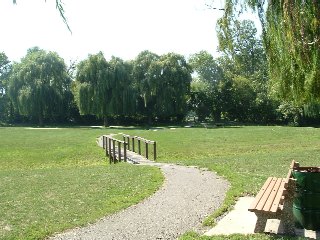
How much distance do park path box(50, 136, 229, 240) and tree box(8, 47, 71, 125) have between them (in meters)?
46.5

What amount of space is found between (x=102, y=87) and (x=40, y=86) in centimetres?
1014

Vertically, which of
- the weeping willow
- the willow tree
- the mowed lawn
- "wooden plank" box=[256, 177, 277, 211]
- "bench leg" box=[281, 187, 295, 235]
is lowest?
the mowed lawn

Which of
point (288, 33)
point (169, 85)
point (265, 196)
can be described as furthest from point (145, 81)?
point (288, 33)

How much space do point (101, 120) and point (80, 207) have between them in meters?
51.4

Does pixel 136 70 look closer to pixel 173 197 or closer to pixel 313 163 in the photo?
pixel 313 163

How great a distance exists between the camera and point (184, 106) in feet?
176

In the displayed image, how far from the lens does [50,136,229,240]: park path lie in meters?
6.22

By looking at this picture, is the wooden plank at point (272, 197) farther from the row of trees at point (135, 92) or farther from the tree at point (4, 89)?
the tree at point (4, 89)

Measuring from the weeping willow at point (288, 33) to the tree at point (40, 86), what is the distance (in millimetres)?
49953

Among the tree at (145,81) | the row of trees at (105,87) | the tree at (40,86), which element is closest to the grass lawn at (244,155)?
the row of trees at (105,87)

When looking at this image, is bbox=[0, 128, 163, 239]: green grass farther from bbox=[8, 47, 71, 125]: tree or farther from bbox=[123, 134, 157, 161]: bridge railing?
bbox=[8, 47, 71, 125]: tree

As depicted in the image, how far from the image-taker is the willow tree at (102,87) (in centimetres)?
4872

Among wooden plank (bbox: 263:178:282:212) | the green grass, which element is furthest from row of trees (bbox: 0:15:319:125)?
wooden plank (bbox: 263:178:282:212)

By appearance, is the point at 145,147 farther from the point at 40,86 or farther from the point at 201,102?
the point at 201,102
